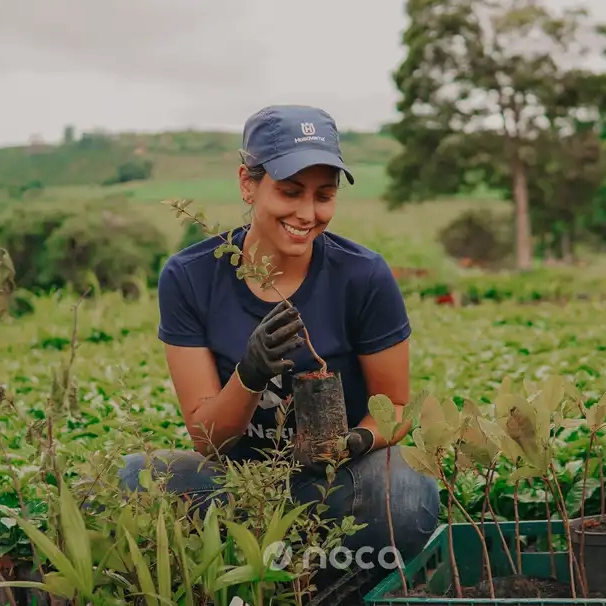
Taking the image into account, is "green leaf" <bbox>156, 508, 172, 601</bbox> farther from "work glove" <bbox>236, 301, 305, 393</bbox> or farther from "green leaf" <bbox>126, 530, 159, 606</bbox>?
"work glove" <bbox>236, 301, 305, 393</bbox>

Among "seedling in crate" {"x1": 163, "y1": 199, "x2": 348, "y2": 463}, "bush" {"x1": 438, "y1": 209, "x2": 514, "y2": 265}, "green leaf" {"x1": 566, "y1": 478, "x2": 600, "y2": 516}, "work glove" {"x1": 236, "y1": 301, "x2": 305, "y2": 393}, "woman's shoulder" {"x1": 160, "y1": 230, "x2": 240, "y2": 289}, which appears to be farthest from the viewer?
"bush" {"x1": 438, "y1": 209, "x2": 514, "y2": 265}

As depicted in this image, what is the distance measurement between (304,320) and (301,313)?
0.02 m

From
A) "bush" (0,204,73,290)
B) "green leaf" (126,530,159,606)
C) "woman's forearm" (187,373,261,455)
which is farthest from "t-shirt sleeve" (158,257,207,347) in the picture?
"bush" (0,204,73,290)

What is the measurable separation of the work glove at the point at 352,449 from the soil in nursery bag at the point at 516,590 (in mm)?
334


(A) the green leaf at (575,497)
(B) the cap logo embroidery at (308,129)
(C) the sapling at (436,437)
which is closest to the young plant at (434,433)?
(C) the sapling at (436,437)

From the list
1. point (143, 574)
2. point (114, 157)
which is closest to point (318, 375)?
point (143, 574)

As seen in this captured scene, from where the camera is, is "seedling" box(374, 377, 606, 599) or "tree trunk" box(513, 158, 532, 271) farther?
"tree trunk" box(513, 158, 532, 271)

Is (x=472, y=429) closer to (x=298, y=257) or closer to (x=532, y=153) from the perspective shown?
(x=298, y=257)

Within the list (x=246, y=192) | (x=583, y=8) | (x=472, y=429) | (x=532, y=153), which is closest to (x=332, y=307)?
(x=246, y=192)

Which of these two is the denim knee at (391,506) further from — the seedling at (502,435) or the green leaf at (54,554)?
the green leaf at (54,554)

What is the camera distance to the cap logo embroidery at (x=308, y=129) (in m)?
2.61

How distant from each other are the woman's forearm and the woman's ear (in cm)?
49

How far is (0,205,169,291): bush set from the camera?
453 inches

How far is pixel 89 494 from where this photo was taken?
7.33ft
